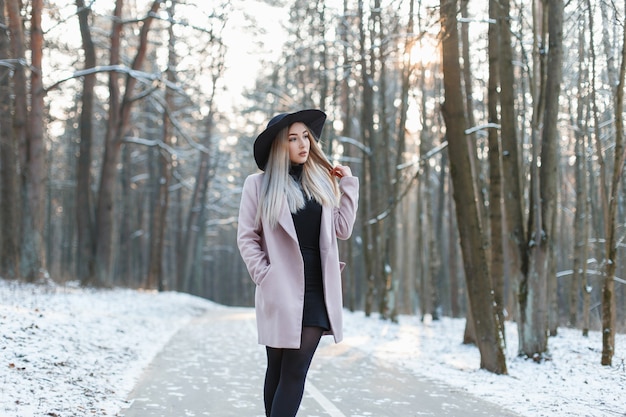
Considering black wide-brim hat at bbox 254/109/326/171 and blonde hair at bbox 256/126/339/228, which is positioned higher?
black wide-brim hat at bbox 254/109/326/171

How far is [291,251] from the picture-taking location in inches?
164

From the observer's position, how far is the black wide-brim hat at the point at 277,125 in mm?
4406

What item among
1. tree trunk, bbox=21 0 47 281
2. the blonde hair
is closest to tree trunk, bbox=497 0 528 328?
the blonde hair

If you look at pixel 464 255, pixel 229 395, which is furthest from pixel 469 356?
pixel 229 395

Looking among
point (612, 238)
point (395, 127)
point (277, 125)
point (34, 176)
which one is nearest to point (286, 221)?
point (277, 125)

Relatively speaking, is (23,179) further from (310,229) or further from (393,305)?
(310,229)

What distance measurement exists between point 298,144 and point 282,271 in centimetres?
82

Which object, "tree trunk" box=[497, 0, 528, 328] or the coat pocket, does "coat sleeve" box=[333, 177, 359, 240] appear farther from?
"tree trunk" box=[497, 0, 528, 328]

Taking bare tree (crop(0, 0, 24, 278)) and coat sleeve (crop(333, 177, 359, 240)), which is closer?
coat sleeve (crop(333, 177, 359, 240))

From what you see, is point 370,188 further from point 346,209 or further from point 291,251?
point 291,251

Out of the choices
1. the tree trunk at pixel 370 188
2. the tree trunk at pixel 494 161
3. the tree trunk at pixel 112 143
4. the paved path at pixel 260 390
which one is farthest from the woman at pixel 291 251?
the tree trunk at pixel 112 143

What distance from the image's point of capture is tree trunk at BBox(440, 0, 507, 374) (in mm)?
9480

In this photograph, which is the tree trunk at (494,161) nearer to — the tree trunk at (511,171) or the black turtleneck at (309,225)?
the tree trunk at (511,171)

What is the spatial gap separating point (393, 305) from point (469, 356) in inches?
338
